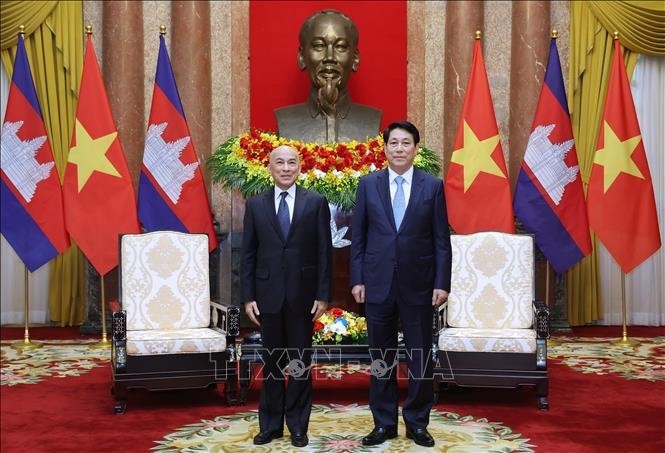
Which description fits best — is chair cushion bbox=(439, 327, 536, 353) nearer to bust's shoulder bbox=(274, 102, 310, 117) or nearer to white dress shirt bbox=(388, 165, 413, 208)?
white dress shirt bbox=(388, 165, 413, 208)

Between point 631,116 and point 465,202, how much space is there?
1.66 metres

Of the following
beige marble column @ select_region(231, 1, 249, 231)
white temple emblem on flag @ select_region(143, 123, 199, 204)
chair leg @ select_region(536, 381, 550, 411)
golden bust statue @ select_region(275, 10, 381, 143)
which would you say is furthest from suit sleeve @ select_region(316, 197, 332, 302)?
beige marble column @ select_region(231, 1, 249, 231)

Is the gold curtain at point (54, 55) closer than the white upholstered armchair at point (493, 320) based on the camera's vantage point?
No

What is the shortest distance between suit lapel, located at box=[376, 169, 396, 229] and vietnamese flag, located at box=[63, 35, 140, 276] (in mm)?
3531

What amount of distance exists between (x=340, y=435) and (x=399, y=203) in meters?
1.29

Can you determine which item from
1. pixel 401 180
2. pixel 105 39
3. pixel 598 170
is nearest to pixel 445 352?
pixel 401 180

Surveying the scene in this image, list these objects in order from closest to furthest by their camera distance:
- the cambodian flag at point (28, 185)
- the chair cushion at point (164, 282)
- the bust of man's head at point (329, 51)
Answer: the chair cushion at point (164, 282), the cambodian flag at point (28, 185), the bust of man's head at point (329, 51)

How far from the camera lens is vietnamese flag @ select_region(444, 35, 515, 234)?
23.6 feet

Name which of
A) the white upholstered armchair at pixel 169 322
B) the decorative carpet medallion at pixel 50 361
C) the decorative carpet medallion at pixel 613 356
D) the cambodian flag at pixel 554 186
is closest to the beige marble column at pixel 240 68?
the decorative carpet medallion at pixel 50 361

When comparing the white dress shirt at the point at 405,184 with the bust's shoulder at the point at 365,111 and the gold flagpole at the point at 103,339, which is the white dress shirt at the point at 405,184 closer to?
the bust's shoulder at the point at 365,111

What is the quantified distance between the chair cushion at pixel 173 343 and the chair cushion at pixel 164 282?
26cm

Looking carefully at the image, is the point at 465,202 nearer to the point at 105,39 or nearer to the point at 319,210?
the point at 319,210

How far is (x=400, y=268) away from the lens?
4223 mm

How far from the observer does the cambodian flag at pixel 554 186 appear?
23.8ft
